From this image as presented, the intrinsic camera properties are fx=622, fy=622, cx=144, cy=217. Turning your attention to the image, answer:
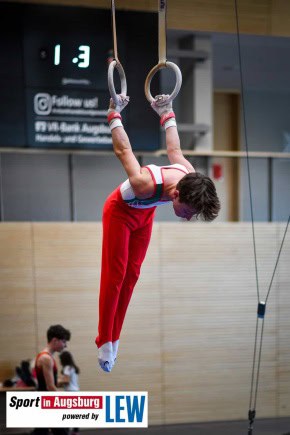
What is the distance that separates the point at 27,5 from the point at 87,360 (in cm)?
281

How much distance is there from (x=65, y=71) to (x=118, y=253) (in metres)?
2.22

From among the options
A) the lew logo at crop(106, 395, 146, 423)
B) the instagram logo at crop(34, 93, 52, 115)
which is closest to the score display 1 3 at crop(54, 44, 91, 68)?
the instagram logo at crop(34, 93, 52, 115)

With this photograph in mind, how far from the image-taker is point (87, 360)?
510 centimetres

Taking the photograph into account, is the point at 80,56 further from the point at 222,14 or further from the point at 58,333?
the point at 58,333

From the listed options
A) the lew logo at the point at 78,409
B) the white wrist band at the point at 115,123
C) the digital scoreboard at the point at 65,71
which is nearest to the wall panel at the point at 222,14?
the digital scoreboard at the point at 65,71

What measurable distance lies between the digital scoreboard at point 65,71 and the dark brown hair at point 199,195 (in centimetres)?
222

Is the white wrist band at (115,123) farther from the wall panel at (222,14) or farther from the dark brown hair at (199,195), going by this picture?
the wall panel at (222,14)

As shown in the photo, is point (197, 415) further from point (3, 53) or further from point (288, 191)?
point (3, 53)

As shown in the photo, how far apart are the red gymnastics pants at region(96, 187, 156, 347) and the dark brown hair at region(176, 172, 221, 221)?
0.38 meters

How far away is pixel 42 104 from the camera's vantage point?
183 inches

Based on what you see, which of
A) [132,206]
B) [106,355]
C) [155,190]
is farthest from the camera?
[106,355]

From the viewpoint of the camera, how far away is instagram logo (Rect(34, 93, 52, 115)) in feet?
15.1

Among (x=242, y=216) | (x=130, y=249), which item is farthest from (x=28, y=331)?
(x=130, y=249)

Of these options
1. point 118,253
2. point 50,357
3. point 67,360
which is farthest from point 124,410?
point 118,253
